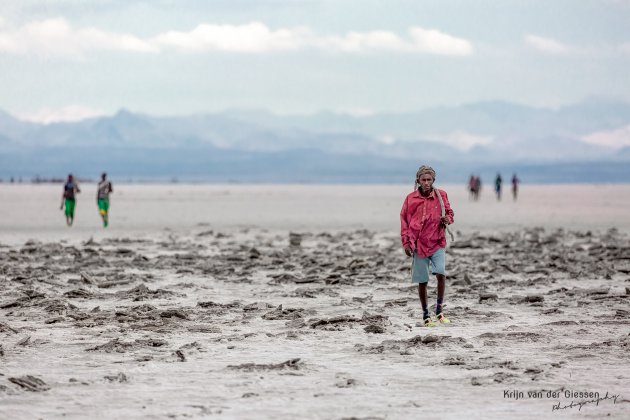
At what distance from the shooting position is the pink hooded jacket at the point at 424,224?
11930 millimetres

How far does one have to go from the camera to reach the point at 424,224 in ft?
39.2

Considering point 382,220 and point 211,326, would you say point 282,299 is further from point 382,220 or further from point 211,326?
point 382,220

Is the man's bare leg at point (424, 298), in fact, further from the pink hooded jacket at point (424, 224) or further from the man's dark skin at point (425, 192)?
the pink hooded jacket at point (424, 224)

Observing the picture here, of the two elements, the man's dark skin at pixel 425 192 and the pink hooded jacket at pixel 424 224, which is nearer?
the man's dark skin at pixel 425 192

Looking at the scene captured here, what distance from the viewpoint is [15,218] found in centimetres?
4088

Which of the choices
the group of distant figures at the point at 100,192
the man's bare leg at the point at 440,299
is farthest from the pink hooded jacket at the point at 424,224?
the group of distant figures at the point at 100,192

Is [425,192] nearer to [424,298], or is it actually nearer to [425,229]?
[425,229]

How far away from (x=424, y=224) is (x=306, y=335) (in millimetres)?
1910

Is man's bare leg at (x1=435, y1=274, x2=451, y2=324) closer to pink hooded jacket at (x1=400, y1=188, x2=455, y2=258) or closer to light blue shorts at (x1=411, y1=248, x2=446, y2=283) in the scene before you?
light blue shorts at (x1=411, y1=248, x2=446, y2=283)

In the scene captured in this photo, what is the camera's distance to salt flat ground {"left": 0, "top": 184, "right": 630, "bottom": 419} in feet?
26.9

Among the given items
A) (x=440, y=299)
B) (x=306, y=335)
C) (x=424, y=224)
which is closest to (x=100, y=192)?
(x=440, y=299)

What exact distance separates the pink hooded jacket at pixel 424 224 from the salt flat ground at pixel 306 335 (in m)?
0.96

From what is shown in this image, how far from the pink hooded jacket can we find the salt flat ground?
96 cm

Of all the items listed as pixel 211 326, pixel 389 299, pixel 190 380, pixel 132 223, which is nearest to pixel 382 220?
pixel 132 223
